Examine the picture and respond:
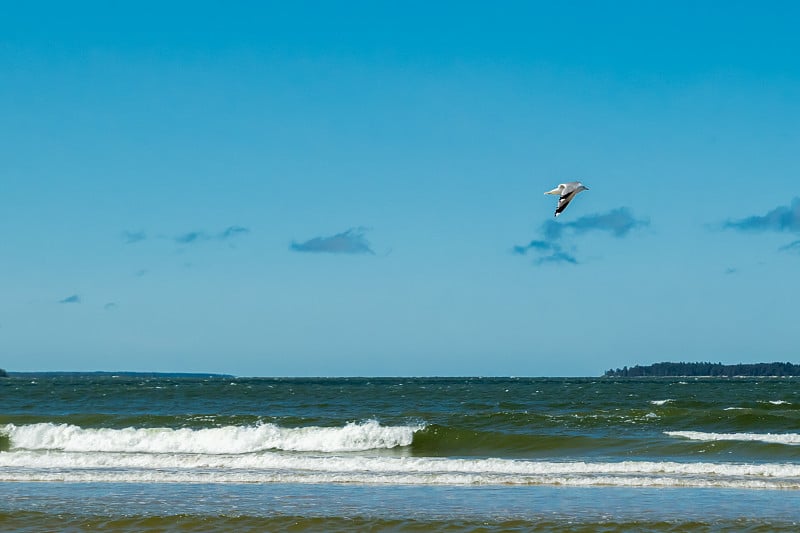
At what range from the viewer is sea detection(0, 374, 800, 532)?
52.6 ft

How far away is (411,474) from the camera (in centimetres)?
2202

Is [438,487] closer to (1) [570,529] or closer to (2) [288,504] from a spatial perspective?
(2) [288,504]

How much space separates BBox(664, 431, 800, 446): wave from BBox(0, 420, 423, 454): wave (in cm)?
854

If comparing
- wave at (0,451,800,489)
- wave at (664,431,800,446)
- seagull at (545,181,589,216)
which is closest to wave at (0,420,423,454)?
wave at (0,451,800,489)

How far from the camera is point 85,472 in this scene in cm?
2281

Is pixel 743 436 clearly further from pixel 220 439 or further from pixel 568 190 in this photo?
pixel 568 190

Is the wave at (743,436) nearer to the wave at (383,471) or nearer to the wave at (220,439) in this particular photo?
the wave at (383,471)

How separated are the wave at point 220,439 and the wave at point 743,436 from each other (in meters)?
8.54

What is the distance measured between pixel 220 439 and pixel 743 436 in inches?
645

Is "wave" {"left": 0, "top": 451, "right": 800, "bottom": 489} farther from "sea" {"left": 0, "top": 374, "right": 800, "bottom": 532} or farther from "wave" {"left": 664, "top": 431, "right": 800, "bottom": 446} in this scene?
"wave" {"left": 664, "top": 431, "right": 800, "bottom": 446}

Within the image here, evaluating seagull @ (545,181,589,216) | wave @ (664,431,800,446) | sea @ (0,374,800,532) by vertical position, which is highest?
seagull @ (545,181,589,216)

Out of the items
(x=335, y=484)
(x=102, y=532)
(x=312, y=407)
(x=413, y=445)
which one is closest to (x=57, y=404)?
(x=312, y=407)

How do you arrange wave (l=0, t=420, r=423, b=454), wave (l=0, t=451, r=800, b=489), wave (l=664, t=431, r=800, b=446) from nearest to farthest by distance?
wave (l=0, t=451, r=800, b=489)
wave (l=664, t=431, r=800, b=446)
wave (l=0, t=420, r=423, b=454)

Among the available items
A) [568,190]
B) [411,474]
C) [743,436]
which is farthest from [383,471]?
[743,436]
